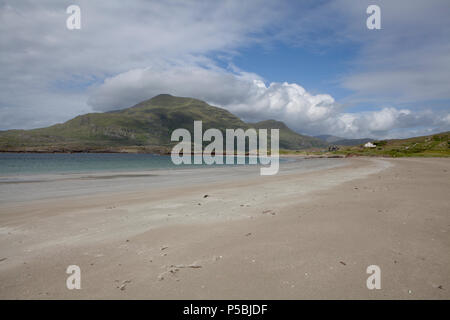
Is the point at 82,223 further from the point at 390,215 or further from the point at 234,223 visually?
the point at 390,215

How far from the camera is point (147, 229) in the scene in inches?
317

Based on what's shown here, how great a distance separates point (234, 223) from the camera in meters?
8.53

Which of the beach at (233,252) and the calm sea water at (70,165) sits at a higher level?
the calm sea water at (70,165)

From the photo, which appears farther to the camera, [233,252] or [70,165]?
[70,165]

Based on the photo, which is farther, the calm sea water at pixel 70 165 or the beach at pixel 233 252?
the calm sea water at pixel 70 165

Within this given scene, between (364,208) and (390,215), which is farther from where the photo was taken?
(364,208)

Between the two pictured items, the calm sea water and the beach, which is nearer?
the beach

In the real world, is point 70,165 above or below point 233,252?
above

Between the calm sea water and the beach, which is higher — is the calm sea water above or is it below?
above

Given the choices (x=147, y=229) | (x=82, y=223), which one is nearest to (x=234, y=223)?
(x=147, y=229)

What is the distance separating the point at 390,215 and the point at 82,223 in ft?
37.5
